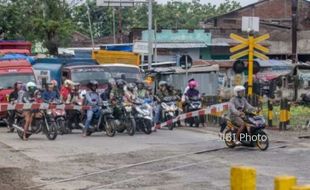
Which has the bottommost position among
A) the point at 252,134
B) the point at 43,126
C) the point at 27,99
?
the point at 43,126

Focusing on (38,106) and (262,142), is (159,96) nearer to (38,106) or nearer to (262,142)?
(38,106)

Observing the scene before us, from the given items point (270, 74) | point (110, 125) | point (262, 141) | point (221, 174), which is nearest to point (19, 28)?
point (270, 74)

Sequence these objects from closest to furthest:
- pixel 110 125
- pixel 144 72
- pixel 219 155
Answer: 1. pixel 219 155
2. pixel 110 125
3. pixel 144 72

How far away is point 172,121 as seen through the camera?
75.8 ft

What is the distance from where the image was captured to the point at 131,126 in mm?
20359

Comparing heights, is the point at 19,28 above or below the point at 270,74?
above

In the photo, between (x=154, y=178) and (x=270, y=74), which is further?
(x=270, y=74)

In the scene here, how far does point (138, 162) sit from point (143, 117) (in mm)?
7226

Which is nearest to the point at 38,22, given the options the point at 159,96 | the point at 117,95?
the point at 159,96

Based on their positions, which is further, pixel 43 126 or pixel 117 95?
pixel 117 95

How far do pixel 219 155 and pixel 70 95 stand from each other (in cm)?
922

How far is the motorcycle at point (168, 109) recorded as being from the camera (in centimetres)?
2361

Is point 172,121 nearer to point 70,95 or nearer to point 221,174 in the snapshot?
point 70,95

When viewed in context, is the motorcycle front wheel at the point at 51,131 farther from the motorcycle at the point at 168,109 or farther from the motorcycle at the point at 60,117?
the motorcycle at the point at 168,109
